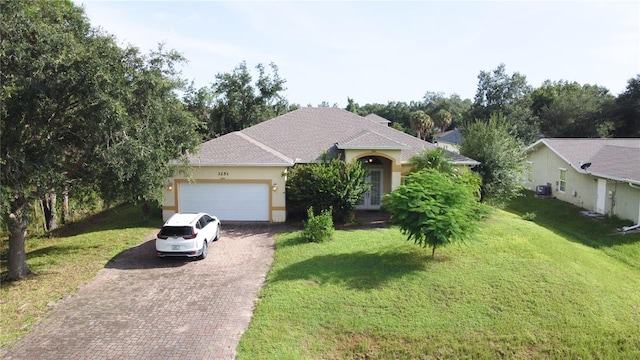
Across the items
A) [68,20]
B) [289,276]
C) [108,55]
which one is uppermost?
[68,20]

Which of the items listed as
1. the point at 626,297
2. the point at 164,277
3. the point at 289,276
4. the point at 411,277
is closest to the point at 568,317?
the point at 626,297

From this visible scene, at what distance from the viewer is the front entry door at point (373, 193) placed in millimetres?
22188

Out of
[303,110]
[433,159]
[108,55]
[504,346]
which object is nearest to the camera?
[504,346]

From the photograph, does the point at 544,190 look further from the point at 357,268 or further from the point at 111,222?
the point at 111,222

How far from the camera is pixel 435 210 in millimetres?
12352

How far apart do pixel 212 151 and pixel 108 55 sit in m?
8.06

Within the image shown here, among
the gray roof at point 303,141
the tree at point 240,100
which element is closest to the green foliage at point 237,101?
the tree at point 240,100

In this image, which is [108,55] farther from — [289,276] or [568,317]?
[568,317]

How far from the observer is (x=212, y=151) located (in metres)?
19.9

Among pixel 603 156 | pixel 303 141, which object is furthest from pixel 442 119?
pixel 303 141

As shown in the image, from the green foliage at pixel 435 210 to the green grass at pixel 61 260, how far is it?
1012cm

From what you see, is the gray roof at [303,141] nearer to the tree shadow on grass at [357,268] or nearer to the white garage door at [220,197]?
the white garage door at [220,197]

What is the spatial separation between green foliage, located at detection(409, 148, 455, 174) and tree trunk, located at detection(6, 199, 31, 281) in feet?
51.0

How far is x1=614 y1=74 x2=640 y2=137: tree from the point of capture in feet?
134
